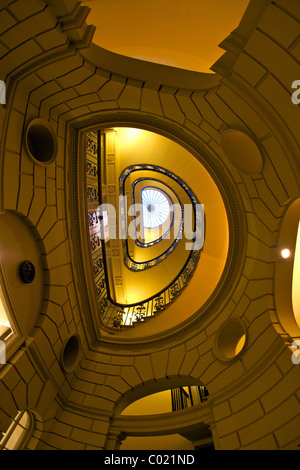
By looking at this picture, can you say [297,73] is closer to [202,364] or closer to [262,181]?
[262,181]

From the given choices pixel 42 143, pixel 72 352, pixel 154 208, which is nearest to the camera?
pixel 42 143

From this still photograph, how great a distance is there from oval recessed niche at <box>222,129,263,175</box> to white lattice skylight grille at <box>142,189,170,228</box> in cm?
913

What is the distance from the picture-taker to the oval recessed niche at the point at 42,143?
4.50m

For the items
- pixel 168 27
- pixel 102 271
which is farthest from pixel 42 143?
pixel 102 271

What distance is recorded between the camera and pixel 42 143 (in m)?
4.75

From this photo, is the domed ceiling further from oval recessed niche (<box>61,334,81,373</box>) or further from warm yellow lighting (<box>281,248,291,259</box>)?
oval recessed niche (<box>61,334,81,373</box>)

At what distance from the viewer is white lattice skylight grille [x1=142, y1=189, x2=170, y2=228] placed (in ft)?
46.1

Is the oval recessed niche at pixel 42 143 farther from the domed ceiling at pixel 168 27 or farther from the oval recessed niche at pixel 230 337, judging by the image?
the oval recessed niche at pixel 230 337

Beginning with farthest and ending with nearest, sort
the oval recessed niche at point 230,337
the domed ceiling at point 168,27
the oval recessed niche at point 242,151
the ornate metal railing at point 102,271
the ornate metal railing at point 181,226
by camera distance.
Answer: the ornate metal railing at point 181,226 → the ornate metal railing at point 102,271 → the oval recessed niche at point 230,337 → the oval recessed niche at point 242,151 → the domed ceiling at point 168,27

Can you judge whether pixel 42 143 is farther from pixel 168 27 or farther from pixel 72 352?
pixel 72 352

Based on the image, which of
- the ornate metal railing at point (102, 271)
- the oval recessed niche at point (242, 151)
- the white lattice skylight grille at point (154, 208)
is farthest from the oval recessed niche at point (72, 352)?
the white lattice skylight grille at point (154, 208)

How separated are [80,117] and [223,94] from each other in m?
2.60

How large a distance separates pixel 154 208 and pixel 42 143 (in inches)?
406

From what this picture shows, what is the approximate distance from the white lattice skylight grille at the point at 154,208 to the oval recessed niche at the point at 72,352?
9290 millimetres
